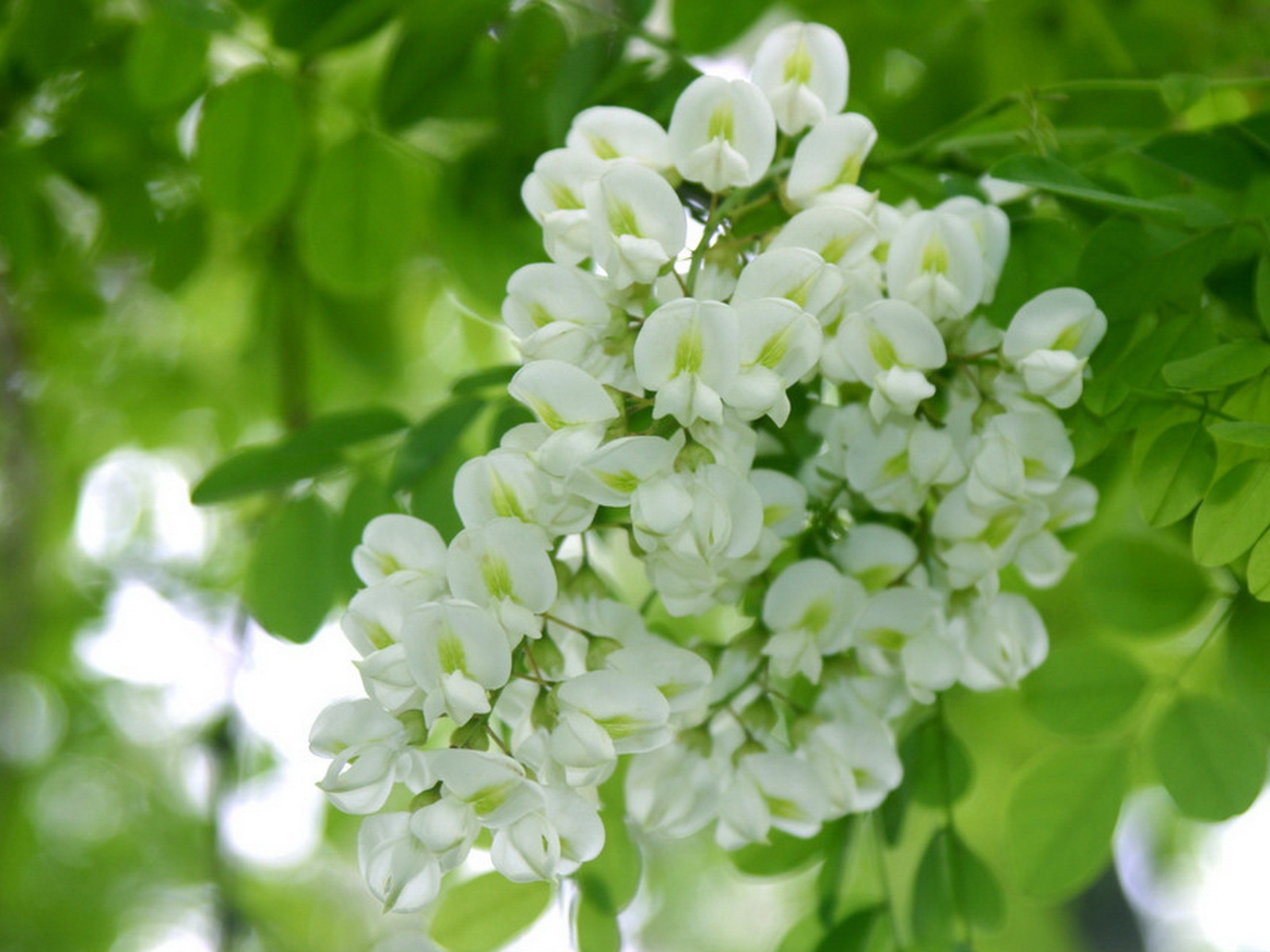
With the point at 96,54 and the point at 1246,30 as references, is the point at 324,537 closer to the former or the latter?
the point at 96,54

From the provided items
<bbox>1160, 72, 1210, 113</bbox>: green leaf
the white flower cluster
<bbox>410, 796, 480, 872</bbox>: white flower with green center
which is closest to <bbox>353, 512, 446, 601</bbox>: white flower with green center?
the white flower cluster

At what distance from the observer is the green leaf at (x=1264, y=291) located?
0.68 meters

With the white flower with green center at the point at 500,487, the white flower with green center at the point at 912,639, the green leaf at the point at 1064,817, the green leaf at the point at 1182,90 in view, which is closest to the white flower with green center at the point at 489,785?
the white flower with green center at the point at 500,487

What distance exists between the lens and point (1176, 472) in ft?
2.20

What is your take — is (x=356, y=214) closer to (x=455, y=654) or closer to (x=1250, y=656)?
(x=455, y=654)

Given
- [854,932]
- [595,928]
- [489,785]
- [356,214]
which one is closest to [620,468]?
[489,785]

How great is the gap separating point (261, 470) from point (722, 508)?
1.48 feet

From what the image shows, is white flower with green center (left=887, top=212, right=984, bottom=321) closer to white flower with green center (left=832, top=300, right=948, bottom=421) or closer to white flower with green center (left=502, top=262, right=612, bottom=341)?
white flower with green center (left=832, top=300, right=948, bottom=421)

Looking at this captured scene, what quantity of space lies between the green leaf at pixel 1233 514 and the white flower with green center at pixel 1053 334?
10cm

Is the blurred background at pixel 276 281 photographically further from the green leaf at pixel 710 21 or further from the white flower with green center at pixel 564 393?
the white flower with green center at pixel 564 393

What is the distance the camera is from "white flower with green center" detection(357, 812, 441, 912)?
22.4 inches

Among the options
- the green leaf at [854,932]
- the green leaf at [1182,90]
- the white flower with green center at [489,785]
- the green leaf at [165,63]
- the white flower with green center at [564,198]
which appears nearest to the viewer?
the white flower with green center at [489,785]

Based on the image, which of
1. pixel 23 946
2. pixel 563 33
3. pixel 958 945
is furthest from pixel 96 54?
pixel 23 946

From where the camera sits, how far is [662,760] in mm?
708
